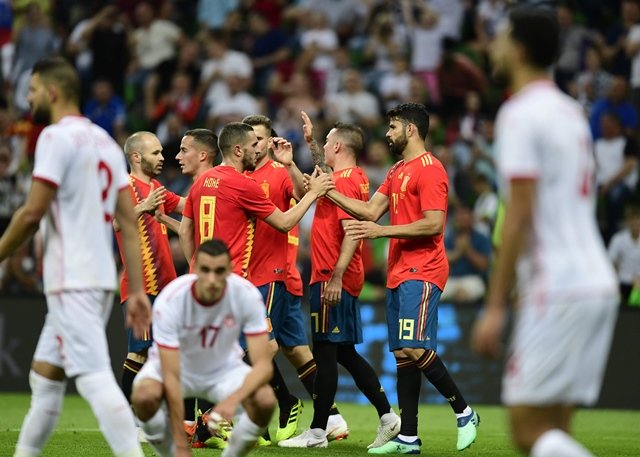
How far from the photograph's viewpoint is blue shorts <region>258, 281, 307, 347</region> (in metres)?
10.0

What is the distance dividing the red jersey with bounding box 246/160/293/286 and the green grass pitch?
56.1 inches

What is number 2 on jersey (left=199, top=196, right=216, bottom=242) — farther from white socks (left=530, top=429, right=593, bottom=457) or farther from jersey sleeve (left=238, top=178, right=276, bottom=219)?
white socks (left=530, top=429, right=593, bottom=457)

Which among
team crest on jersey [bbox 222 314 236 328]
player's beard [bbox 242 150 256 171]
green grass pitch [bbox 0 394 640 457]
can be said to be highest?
player's beard [bbox 242 150 256 171]

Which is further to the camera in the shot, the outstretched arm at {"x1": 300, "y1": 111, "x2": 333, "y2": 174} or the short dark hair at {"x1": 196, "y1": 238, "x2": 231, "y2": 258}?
the outstretched arm at {"x1": 300, "y1": 111, "x2": 333, "y2": 174}

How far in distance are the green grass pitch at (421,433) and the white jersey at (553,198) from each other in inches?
171

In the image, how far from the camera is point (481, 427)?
1227 cm

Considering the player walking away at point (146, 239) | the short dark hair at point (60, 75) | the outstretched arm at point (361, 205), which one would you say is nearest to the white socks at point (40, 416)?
the short dark hair at point (60, 75)

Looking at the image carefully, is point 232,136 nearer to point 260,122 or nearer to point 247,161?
point 247,161

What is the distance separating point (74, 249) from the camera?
254 inches

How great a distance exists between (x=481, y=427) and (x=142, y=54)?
35.3 ft

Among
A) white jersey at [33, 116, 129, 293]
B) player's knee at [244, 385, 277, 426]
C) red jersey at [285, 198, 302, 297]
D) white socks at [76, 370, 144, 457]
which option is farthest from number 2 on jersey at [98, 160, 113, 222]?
red jersey at [285, 198, 302, 297]

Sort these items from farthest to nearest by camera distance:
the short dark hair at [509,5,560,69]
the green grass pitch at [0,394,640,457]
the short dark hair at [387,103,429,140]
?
the short dark hair at [387,103,429,140] → the green grass pitch at [0,394,640,457] → the short dark hair at [509,5,560,69]

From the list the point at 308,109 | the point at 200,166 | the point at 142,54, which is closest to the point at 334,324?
the point at 200,166

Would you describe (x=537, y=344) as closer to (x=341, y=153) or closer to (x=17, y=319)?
(x=341, y=153)
